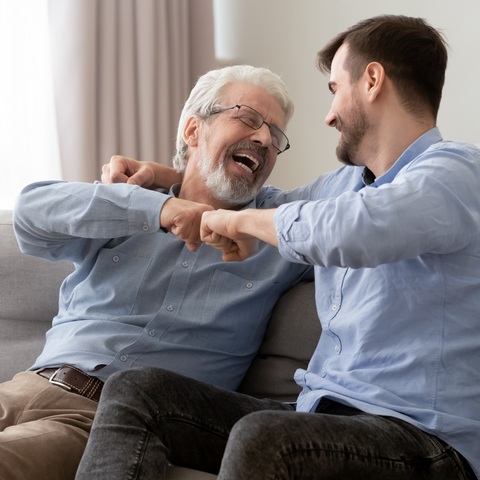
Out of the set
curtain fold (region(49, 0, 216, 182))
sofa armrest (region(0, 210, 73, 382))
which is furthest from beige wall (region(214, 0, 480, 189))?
sofa armrest (region(0, 210, 73, 382))

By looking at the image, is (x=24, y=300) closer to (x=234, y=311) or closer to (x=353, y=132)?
(x=234, y=311)

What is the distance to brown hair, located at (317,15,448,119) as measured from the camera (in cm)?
123

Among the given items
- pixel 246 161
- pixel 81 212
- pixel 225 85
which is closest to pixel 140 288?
pixel 81 212

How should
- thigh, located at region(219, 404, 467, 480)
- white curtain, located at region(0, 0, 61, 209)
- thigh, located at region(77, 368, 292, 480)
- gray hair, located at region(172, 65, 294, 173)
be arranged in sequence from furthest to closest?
white curtain, located at region(0, 0, 61, 209), gray hair, located at region(172, 65, 294, 173), thigh, located at region(77, 368, 292, 480), thigh, located at region(219, 404, 467, 480)

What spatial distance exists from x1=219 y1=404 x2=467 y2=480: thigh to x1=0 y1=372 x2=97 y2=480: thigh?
0.51m

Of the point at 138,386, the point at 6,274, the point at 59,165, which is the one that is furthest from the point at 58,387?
the point at 59,165

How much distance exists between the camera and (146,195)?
1.41 m

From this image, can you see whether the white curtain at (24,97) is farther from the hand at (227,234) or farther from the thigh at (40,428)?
the hand at (227,234)

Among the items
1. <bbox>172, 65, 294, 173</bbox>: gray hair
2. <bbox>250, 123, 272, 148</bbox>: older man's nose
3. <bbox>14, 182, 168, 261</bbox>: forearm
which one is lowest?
<bbox>14, 182, 168, 261</bbox>: forearm

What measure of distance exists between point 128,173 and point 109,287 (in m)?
0.40

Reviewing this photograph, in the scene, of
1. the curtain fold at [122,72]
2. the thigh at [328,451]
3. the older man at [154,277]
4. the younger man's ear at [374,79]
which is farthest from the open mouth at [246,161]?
the curtain fold at [122,72]

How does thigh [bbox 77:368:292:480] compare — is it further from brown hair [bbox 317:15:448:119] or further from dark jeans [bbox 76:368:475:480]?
brown hair [bbox 317:15:448:119]

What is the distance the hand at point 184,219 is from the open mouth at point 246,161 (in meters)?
0.35

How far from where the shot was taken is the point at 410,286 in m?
1.05
